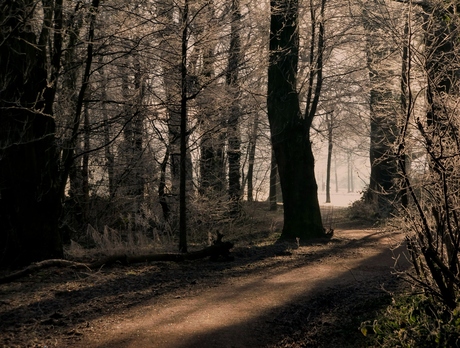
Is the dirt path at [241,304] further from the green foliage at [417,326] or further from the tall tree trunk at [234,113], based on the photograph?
the tall tree trunk at [234,113]

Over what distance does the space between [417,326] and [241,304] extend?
2.52m

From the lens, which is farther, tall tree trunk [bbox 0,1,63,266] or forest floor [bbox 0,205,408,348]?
tall tree trunk [bbox 0,1,63,266]

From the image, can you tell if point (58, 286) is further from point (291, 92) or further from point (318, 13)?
point (318, 13)

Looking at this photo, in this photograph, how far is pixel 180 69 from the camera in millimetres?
11062

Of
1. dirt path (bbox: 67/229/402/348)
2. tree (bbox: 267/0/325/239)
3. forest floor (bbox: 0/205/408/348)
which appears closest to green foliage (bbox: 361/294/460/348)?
forest floor (bbox: 0/205/408/348)

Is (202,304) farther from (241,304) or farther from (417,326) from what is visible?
(417,326)

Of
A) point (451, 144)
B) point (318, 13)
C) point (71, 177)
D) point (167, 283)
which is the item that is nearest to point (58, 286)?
point (167, 283)

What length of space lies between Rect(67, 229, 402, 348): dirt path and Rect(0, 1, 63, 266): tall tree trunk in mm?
2907

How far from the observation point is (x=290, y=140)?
13.4 metres

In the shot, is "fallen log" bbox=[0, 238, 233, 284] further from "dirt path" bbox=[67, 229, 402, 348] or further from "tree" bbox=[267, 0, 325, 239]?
"tree" bbox=[267, 0, 325, 239]

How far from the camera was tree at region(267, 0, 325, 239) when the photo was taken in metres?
13.3

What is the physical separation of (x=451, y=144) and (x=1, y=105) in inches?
286

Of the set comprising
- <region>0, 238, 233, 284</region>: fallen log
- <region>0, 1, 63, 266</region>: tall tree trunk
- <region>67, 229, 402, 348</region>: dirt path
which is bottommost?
<region>67, 229, 402, 348</region>: dirt path

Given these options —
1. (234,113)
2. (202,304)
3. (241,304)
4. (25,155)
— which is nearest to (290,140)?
(234,113)
